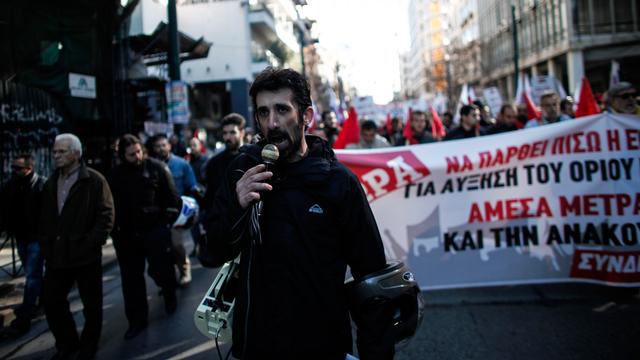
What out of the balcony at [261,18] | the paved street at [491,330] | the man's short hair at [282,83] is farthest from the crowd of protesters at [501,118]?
the balcony at [261,18]

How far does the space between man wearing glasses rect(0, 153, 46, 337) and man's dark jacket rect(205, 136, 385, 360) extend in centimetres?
437

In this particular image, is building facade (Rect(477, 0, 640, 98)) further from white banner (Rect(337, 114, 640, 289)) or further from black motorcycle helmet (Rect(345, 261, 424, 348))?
black motorcycle helmet (Rect(345, 261, 424, 348))

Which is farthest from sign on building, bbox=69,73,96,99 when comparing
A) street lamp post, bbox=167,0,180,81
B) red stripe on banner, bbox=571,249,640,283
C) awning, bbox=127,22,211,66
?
red stripe on banner, bbox=571,249,640,283

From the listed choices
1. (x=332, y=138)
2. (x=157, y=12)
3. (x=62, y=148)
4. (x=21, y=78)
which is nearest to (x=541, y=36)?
(x=157, y=12)

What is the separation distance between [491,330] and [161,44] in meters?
13.1

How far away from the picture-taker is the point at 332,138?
10.9m

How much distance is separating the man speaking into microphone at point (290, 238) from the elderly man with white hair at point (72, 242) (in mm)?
2864

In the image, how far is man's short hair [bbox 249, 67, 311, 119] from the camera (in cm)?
216

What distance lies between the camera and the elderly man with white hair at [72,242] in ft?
14.9

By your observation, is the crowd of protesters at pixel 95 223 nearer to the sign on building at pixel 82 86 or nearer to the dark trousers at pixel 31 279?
the dark trousers at pixel 31 279

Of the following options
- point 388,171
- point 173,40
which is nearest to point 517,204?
point 388,171

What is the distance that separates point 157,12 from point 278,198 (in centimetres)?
2031

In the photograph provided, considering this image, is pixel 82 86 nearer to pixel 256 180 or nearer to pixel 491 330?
pixel 491 330

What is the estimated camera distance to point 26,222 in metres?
6.02
